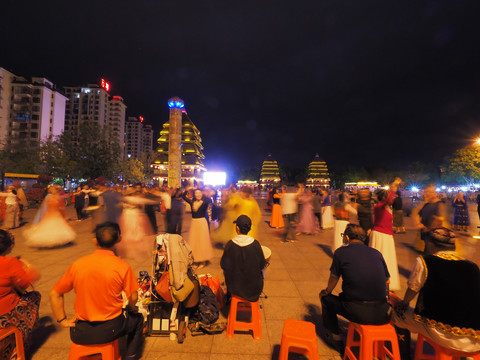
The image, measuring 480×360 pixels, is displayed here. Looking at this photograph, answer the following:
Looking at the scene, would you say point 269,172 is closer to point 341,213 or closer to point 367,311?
point 341,213

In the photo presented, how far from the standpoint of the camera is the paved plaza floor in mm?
3330

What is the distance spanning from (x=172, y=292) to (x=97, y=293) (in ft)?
4.01

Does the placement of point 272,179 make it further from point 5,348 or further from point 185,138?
point 5,348

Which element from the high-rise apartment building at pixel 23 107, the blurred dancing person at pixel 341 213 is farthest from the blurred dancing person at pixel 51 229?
the high-rise apartment building at pixel 23 107

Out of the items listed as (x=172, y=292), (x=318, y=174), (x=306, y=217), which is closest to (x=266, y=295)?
(x=172, y=292)

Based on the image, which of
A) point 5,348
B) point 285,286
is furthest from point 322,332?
point 5,348

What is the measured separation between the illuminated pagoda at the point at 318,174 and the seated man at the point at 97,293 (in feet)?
423

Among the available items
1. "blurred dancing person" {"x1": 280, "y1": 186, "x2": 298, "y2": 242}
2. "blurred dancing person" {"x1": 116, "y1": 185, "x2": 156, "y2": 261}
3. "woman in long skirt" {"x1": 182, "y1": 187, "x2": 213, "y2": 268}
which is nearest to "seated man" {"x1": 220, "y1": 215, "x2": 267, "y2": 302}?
"woman in long skirt" {"x1": 182, "y1": 187, "x2": 213, "y2": 268}

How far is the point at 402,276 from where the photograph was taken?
6.18 meters

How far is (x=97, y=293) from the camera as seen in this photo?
238 cm

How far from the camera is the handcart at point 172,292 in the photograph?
3.45m

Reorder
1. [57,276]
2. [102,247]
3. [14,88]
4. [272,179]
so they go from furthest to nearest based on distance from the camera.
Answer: [272,179] < [14,88] < [57,276] < [102,247]

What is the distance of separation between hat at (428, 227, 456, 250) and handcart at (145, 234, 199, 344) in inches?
122

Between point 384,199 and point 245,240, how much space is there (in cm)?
367
